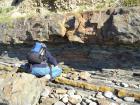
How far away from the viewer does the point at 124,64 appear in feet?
32.4

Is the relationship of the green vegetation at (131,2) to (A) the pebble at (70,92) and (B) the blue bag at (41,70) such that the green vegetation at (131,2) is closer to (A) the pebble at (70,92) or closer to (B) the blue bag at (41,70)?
(B) the blue bag at (41,70)

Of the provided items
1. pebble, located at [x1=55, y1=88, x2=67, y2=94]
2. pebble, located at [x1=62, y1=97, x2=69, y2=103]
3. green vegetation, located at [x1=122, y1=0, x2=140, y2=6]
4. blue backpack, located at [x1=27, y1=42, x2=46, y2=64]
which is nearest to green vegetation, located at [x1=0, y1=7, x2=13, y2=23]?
blue backpack, located at [x1=27, y1=42, x2=46, y2=64]

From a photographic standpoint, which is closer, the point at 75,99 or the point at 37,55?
the point at 75,99

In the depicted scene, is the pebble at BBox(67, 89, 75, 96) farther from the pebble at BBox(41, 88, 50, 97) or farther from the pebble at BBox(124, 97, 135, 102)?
the pebble at BBox(124, 97, 135, 102)

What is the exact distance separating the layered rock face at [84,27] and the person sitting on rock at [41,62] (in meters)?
1.00

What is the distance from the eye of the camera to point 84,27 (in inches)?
416

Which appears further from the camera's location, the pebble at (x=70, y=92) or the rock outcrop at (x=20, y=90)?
the pebble at (x=70, y=92)

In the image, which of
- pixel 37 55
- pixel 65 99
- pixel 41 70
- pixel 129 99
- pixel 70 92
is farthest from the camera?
pixel 41 70

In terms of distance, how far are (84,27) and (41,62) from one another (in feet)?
5.54

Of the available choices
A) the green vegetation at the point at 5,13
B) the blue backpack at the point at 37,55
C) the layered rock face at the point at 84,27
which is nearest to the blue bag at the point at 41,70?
the blue backpack at the point at 37,55

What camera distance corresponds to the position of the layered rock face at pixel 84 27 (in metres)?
9.48

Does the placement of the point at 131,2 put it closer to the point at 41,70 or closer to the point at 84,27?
the point at 84,27

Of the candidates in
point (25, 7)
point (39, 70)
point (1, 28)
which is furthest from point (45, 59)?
point (25, 7)

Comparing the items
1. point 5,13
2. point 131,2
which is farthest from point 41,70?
point 5,13
